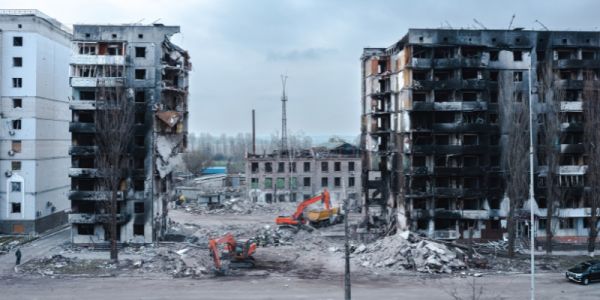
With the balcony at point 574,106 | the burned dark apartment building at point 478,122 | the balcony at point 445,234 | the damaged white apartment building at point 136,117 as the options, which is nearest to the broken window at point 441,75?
the burned dark apartment building at point 478,122

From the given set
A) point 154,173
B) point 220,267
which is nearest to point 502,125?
point 220,267

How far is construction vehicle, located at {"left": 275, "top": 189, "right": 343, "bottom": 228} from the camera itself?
54844mm

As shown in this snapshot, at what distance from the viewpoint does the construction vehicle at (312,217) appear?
54.8m

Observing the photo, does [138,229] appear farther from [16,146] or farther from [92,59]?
[16,146]

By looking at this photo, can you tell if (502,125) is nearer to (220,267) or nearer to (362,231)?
(362,231)

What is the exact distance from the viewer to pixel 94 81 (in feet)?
154

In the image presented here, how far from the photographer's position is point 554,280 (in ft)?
119

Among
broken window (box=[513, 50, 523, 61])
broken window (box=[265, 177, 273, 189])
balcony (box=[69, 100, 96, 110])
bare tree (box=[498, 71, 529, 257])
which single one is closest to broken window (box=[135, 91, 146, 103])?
balcony (box=[69, 100, 96, 110])

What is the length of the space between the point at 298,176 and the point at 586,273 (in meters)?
47.1

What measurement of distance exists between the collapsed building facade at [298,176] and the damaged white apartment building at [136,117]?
29157 mm

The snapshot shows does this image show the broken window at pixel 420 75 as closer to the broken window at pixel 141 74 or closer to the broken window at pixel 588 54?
the broken window at pixel 588 54

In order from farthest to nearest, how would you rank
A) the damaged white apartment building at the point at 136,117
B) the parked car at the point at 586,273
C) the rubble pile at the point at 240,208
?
the rubble pile at the point at 240,208 → the damaged white apartment building at the point at 136,117 → the parked car at the point at 586,273

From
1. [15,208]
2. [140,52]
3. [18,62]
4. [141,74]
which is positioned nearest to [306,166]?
[141,74]

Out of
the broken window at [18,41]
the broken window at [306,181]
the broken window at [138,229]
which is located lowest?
the broken window at [138,229]
